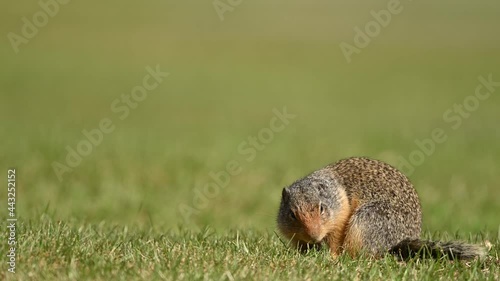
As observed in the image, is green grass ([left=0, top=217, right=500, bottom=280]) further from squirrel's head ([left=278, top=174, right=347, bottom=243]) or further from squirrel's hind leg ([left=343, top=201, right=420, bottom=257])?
squirrel's hind leg ([left=343, top=201, right=420, bottom=257])

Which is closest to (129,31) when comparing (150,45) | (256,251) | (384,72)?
(150,45)

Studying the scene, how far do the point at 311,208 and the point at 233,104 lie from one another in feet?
78.1

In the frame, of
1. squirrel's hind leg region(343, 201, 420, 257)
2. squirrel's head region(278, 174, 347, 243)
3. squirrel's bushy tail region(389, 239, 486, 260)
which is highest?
squirrel's head region(278, 174, 347, 243)

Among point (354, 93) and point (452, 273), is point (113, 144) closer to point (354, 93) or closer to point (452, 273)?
point (452, 273)

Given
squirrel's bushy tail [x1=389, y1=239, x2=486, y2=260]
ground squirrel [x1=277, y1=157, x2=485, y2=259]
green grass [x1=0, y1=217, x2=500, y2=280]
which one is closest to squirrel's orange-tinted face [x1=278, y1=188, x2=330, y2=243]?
ground squirrel [x1=277, y1=157, x2=485, y2=259]

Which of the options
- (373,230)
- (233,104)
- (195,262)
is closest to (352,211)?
(373,230)

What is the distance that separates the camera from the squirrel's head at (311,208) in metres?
7.41

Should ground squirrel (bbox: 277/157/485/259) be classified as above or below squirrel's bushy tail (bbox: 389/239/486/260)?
above

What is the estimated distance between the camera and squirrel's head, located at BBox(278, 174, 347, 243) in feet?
24.3

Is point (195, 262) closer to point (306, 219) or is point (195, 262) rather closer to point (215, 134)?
point (306, 219)

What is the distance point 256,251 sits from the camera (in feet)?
22.9

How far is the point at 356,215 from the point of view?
7582 millimetres

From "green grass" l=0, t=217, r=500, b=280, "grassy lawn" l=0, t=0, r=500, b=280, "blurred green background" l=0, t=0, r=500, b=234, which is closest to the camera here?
"green grass" l=0, t=217, r=500, b=280

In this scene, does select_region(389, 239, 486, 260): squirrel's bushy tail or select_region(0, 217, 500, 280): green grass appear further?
select_region(389, 239, 486, 260): squirrel's bushy tail
